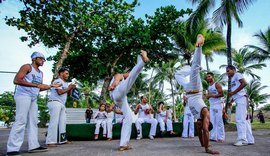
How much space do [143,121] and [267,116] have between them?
54531 millimetres

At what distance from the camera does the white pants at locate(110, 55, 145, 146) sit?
15.9 feet

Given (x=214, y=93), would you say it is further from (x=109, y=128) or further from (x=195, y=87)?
(x=109, y=128)

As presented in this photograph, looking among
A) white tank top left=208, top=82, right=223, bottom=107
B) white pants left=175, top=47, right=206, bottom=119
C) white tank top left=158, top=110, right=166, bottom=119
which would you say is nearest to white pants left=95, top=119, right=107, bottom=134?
white tank top left=158, top=110, right=166, bottom=119

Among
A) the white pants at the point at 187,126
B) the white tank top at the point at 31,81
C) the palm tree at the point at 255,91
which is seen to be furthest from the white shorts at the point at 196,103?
the palm tree at the point at 255,91

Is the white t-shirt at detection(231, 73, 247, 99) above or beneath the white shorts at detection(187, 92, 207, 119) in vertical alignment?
above

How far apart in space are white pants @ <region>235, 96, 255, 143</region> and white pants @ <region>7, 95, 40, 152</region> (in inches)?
184

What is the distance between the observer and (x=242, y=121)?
5.96m

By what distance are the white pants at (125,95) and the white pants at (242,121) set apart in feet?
9.12

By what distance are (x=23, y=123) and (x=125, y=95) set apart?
204 cm

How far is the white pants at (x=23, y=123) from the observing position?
445 cm

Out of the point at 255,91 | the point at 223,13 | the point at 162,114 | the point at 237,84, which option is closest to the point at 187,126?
the point at 162,114

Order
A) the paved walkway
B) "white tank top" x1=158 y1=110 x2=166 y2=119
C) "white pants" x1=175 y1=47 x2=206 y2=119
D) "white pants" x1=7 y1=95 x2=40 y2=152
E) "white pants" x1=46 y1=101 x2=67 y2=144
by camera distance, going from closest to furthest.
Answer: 1. "white pants" x1=7 y1=95 x2=40 y2=152
2. the paved walkway
3. "white pants" x1=175 y1=47 x2=206 y2=119
4. "white pants" x1=46 y1=101 x2=67 y2=144
5. "white tank top" x1=158 y1=110 x2=166 y2=119

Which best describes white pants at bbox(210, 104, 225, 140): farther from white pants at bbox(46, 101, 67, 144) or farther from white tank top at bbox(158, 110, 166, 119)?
white pants at bbox(46, 101, 67, 144)

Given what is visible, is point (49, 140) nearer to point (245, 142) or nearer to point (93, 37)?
point (245, 142)
